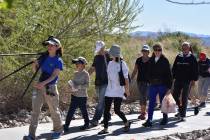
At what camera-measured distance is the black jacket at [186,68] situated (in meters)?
12.0

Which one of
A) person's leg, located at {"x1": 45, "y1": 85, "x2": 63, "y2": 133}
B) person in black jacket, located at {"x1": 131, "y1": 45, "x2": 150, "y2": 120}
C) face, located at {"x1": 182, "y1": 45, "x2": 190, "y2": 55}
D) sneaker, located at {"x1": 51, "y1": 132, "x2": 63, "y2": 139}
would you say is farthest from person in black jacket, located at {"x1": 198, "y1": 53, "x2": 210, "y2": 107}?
person's leg, located at {"x1": 45, "y1": 85, "x2": 63, "y2": 133}

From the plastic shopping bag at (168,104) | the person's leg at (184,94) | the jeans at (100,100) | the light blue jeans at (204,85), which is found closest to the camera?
the jeans at (100,100)

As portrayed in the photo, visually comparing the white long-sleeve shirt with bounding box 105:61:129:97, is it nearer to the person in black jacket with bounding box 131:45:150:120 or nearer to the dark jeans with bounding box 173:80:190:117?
the person in black jacket with bounding box 131:45:150:120

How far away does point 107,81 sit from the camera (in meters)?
10.4

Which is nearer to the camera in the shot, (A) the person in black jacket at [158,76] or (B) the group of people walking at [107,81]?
(B) the group of people walking at [107,81]

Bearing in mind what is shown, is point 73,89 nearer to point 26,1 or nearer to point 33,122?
point 33,122

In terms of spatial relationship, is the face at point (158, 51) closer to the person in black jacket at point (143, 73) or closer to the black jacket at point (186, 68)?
the person in black jacket at point (143, 73)

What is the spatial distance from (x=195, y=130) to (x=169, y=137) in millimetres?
1288

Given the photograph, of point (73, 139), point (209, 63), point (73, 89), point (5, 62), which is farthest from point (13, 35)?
point (209, 63)

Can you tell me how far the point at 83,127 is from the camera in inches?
403

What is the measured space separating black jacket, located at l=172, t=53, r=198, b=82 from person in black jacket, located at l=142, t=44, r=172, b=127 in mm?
1206

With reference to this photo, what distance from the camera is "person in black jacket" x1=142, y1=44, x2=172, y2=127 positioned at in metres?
10.8

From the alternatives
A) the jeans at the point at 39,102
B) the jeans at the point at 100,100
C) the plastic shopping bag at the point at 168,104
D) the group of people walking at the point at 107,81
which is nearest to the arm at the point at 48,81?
→ the group of people walking at the point at 107,81

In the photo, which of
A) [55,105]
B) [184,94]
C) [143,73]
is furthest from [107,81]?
[184,94]
